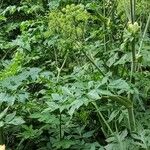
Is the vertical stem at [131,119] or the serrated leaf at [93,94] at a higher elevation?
the serrated leaf at [93,94]

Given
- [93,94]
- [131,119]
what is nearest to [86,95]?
[93,94]

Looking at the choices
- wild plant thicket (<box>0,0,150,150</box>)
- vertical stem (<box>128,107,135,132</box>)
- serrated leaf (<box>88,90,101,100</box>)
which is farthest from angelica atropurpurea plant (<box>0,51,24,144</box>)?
vertical stem (<box>128,107,135,132</box>)

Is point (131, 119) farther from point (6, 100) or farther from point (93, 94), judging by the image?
point (6, 100)

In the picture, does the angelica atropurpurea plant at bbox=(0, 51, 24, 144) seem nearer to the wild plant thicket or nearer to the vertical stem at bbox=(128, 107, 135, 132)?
the wild plant thicket

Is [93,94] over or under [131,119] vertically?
over

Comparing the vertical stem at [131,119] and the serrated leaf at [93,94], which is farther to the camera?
the vertical stem at [131,119]

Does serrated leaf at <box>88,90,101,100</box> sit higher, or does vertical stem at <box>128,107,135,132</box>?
serrated leaf at <box>88,90,101,100</box>

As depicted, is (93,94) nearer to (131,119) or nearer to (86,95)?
(86,95)

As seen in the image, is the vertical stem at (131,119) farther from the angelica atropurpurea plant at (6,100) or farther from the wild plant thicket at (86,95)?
the angelica atropurpurea plant at (6,100)

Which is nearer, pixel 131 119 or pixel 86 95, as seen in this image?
pixel 86 95

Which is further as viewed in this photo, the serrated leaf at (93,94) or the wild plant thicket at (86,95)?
the wild plant thicket at (86,95)

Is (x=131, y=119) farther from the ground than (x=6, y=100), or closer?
closer

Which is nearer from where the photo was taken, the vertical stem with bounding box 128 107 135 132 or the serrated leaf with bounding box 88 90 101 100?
the serrated leaf with bounding box 88 90 101 100

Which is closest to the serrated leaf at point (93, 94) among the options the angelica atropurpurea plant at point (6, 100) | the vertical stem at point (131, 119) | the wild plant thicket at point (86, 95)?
the wild plant thicket at point (86, 95)
